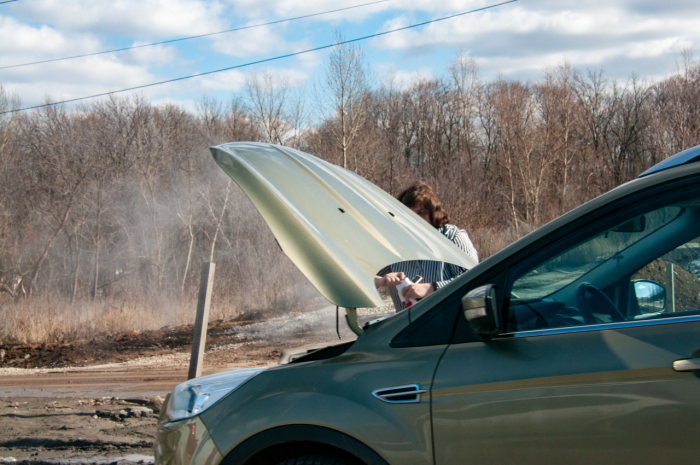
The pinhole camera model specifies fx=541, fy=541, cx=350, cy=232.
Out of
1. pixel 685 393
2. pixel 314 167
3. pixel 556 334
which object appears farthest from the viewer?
pixel 314 167

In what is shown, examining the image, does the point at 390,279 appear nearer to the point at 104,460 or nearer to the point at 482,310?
the point at 482,310

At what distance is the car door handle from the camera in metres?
1.67

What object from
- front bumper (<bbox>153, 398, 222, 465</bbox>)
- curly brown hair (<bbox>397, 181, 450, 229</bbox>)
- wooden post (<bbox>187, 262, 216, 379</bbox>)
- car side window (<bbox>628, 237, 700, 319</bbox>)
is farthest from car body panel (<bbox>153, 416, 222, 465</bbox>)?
wooden post (<bbox>187, 262, 216, 379</bbox>)

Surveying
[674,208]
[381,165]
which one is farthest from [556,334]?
[381,165]

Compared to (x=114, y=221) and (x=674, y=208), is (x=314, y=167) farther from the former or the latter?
(x=114, y=221)

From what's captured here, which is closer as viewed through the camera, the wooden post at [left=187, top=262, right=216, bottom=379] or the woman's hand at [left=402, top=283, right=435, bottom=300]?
the woman's hand at [left=402, top=283, right=435, bottom=300]

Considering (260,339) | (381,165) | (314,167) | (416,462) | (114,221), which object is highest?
(381,165)

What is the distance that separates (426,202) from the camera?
161 inches

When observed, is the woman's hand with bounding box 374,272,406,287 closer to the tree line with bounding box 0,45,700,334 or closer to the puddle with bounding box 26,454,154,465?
the puddle with bounding box 26,454,154,465

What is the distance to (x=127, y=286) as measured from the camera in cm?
2278

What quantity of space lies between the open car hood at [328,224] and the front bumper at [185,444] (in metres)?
0.77

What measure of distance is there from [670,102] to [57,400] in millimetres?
40550

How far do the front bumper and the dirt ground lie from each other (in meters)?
1.49

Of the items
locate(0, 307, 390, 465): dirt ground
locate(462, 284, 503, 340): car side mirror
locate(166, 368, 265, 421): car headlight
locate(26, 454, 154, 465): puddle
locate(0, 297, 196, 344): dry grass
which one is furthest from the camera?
locate(0, 297, 196, 344): dry grass
